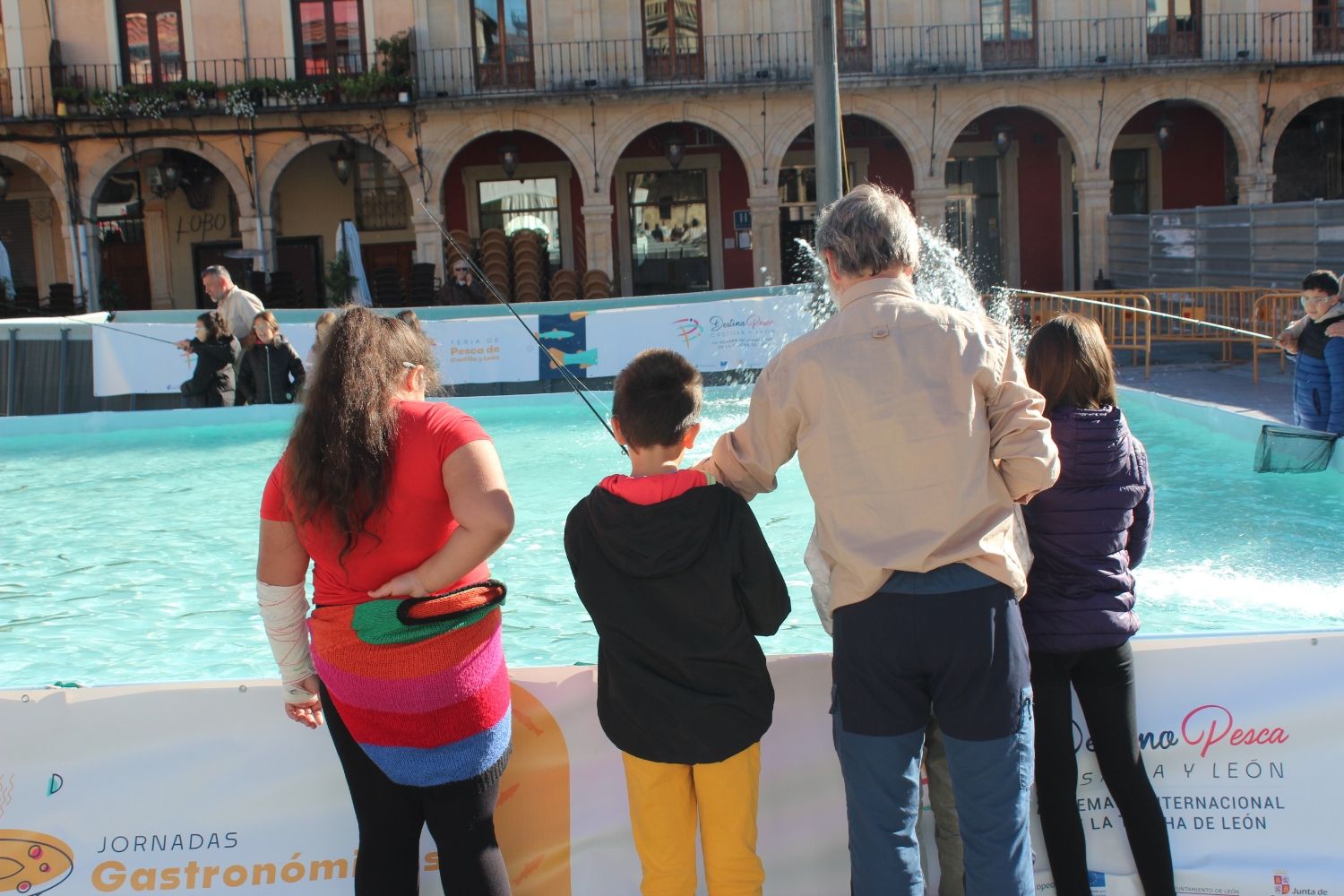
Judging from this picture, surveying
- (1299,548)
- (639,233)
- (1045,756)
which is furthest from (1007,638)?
(639,233)

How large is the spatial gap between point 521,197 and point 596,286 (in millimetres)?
3685

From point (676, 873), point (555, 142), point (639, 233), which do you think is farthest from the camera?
point (639, 233)

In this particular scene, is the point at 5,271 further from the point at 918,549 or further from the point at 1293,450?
the point at 918,549

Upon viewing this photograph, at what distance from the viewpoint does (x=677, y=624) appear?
252 centimetres

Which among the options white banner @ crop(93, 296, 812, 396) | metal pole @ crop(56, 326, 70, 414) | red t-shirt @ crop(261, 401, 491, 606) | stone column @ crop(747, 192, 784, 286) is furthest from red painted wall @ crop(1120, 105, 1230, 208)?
red t-shirt @ crop(261, 401, 491, 606)

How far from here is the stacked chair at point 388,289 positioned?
21.5 meters

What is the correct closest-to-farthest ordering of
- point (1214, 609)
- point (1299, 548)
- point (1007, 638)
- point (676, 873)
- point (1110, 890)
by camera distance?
point (1007, 638), point (676, 873), point (1110, 890), point (1214, 609), point (1299, 548)

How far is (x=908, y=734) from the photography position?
243cm

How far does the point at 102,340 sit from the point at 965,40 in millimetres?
15568

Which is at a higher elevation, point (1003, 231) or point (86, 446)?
point (1003, 231)

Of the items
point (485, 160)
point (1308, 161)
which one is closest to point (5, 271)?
point (485, 160)

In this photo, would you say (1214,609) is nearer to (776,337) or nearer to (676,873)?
(676,873)

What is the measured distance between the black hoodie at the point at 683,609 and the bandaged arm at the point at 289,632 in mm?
582

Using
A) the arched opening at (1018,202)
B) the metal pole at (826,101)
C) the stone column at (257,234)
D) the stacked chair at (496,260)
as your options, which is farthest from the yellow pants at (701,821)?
the arched opening at (1018,202)
